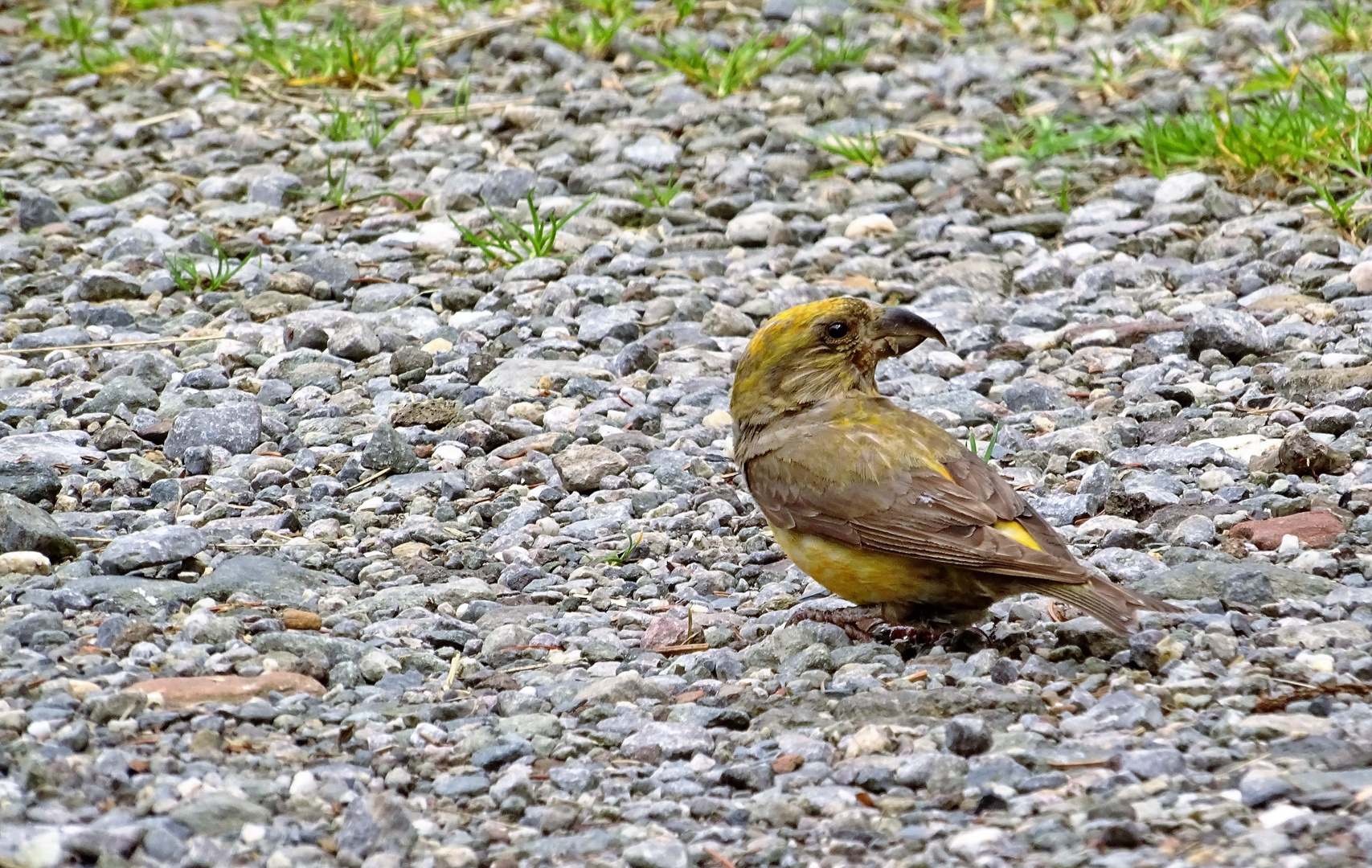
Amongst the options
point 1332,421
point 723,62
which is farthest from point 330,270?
point 1332,421

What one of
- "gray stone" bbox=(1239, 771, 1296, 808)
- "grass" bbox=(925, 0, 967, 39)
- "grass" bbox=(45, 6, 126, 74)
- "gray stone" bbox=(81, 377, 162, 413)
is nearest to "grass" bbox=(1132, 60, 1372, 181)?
"grass" bbox=(925, 0, 967, 39)

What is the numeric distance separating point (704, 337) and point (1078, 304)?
177 centimetres

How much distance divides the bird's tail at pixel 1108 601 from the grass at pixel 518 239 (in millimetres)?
4340

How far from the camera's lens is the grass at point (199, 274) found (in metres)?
8.52

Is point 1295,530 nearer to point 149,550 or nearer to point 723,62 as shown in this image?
point 149,550

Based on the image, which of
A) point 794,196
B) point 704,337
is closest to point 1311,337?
point 704,337

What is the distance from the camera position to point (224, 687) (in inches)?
181

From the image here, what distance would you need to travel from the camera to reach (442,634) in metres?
5.20

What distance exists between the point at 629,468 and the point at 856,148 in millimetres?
3878

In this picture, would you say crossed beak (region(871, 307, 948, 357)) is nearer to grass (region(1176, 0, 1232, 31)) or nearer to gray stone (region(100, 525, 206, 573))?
gray stone (region(100, 525, 206, 573))

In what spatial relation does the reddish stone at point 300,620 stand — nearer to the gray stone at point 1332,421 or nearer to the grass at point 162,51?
the gray stone at point 1332,421

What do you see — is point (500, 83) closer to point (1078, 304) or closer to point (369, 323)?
point (369, 323)

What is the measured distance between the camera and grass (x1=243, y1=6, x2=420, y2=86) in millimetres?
11242

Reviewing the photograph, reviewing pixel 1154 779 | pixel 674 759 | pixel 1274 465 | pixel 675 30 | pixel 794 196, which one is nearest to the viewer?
pixel 1154 779
